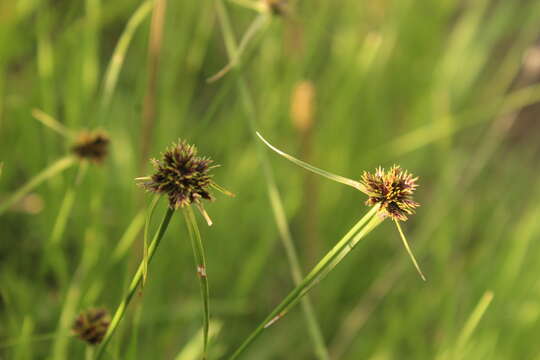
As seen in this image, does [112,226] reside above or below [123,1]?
below

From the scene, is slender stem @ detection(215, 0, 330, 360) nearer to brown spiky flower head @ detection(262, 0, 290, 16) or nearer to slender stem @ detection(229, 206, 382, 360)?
brown spiky flower head @ detection(262, 0, 290, 16)

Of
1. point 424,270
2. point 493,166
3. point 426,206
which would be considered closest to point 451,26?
point 493,166

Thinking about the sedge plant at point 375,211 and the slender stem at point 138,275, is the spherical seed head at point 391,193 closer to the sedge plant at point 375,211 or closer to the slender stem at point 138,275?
the sedge plant at point 375,211

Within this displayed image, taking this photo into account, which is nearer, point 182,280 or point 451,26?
point 182,280

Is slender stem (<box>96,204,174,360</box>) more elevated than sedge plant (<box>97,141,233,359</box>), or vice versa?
sedge plant (<box>97,141,233,359</box>)

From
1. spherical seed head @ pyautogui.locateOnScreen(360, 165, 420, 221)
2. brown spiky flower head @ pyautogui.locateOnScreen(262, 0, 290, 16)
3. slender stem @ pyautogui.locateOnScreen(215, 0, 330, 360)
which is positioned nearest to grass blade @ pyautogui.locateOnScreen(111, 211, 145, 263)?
slender stem @ pyautogui.locateOnScreen(215, 0, 330, 360)

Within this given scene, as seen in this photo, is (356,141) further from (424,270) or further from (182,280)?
(182,280)
